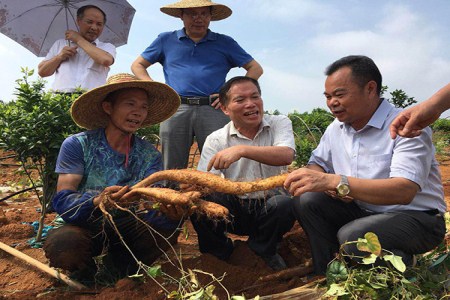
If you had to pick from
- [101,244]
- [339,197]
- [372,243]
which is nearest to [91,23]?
[101,244]

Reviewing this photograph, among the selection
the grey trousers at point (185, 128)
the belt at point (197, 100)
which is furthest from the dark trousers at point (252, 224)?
the belt at point (197, 100)

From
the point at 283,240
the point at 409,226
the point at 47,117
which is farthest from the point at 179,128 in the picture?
Result: the point at 409,226

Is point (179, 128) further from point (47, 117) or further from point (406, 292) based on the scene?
point (406, 292)

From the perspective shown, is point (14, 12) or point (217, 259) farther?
point (14, 12)

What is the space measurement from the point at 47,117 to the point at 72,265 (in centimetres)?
133

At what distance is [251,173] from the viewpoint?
2.87 metres

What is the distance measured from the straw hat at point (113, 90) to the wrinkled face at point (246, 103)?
42 cm

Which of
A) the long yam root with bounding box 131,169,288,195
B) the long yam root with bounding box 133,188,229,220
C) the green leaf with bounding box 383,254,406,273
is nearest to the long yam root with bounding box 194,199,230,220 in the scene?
the long yam root with bounding box 133,188,229,220

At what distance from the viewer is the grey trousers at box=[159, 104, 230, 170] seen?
3.76m

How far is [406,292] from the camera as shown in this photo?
1980 millimetres

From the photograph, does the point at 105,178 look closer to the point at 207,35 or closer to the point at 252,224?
the point at 252,224

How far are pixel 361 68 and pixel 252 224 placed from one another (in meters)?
1.25

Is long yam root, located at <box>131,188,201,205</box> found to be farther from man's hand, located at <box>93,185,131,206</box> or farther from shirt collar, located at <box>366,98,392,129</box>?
shirt collar, located at <box>366,98,392,129</box>

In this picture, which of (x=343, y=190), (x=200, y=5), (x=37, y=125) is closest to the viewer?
(x=343, y=190)
